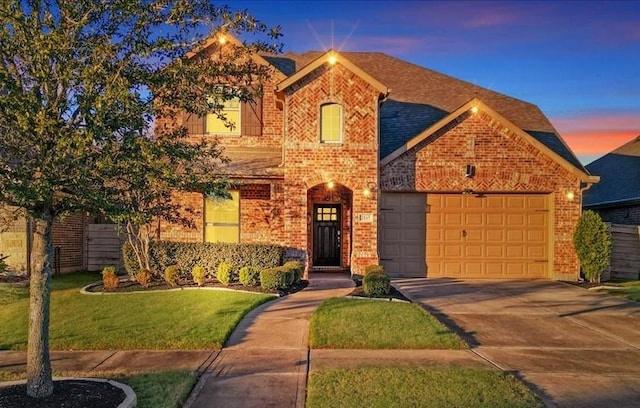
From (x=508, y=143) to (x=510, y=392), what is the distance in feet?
37.4

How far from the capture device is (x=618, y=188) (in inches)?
804

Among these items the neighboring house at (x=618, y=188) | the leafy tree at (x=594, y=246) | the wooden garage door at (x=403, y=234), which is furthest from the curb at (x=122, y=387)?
the neighboring house at (x=618, y=188)

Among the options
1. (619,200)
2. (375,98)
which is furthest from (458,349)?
(619,200)

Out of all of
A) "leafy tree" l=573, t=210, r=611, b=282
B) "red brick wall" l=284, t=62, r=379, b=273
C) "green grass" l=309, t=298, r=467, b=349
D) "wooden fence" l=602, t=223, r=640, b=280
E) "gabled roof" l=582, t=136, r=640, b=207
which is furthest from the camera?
"gabled roof" l=582, t=136, r=640, b=207

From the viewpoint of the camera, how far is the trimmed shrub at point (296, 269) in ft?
42.7

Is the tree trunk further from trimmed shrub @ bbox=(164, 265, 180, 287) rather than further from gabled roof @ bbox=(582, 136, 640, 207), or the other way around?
gabled roof @ bbox=(582, 136, 640, 207)

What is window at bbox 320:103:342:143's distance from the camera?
15203 millimetres

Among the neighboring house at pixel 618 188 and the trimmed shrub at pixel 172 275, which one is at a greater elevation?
the neighboring house at pixel 618 188

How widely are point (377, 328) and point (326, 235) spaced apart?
28.9ft

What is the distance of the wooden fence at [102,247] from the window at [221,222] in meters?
3.88

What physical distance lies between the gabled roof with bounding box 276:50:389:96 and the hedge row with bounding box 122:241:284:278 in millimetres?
4725

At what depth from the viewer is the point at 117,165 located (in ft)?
15.7

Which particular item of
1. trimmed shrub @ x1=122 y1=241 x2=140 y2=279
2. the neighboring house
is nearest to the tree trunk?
trimmed shrub @ x1=122 y1=241 x2=140 y2=279

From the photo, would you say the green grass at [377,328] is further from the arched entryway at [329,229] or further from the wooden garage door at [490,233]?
the arched entryway at [329,229]
